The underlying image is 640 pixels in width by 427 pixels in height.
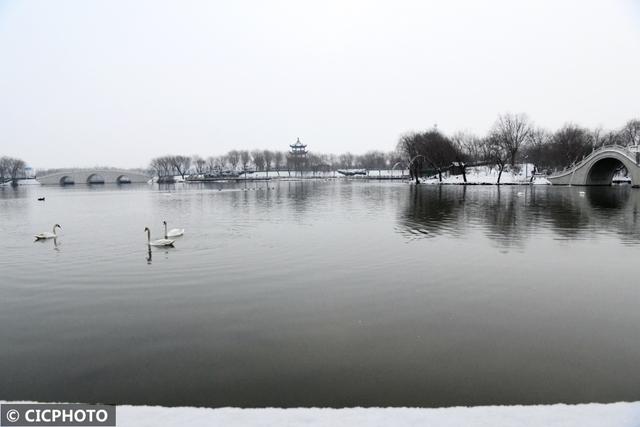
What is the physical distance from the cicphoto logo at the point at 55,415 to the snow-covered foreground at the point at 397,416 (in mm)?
202

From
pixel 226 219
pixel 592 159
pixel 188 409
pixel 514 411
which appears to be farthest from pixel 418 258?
pixel 592 159

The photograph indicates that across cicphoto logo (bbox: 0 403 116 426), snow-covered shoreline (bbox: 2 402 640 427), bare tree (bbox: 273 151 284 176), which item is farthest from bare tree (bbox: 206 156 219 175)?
snow-covered shoreline (bbox: 2 402 640 427)

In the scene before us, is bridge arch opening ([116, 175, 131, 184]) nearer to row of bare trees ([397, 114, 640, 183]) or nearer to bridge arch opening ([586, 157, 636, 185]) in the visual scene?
row of bare trees ([397, 114, 640, 183])

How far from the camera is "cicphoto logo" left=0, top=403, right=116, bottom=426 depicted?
16.6 feet

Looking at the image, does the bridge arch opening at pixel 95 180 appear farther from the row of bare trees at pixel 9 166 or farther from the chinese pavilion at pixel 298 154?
the chinese pavilion at pixel 298 154

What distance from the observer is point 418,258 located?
14.2 m

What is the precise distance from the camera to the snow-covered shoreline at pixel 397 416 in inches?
187

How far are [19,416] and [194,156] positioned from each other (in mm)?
175766

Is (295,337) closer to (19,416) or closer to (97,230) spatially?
(19,416)

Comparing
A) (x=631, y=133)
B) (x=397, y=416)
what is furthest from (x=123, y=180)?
(x=397, y=416)

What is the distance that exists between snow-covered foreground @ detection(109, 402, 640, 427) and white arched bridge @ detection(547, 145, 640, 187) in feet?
202

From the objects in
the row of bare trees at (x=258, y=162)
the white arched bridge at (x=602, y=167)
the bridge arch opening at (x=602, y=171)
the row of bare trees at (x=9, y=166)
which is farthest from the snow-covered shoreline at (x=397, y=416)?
the row of bare trees at (x=9, y=166)

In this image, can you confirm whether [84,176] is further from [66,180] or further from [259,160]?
[259,160]

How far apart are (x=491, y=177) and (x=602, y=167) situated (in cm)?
2029
